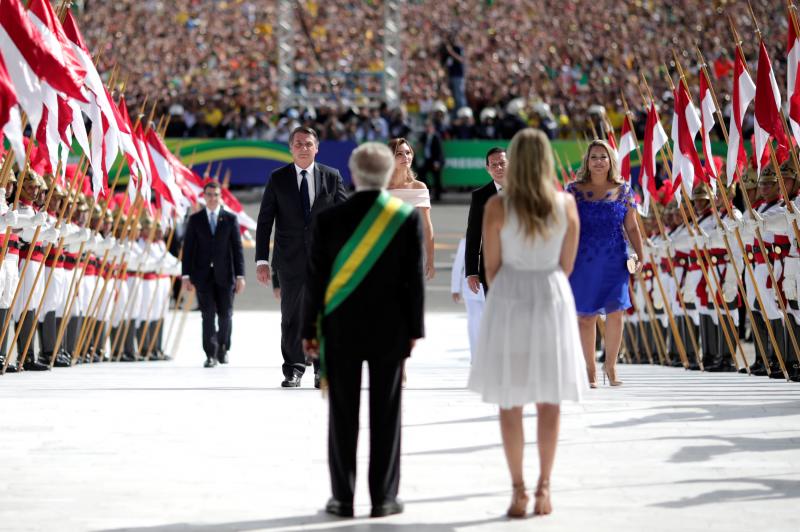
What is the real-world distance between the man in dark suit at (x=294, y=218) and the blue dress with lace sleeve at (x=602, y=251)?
5.50 feet

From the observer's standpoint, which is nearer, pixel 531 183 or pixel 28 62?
pixel 531 183

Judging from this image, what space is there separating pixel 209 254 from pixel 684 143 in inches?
192

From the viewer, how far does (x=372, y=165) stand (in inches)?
229

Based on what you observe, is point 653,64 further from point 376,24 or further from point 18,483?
point 18,483

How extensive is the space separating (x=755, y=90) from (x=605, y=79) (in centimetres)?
2132

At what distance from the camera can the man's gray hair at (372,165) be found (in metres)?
5.81

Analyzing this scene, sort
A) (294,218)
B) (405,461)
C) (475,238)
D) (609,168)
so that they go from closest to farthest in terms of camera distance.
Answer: (405,461)
(609,168)
(475,238)
(294,218)

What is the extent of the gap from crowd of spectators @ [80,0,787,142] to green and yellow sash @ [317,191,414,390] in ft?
84.8

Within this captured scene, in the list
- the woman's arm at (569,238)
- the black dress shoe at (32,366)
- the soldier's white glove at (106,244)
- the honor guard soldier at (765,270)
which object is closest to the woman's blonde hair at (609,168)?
the honor guard soldier at (765,270)

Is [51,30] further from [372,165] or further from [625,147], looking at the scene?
[625,147]

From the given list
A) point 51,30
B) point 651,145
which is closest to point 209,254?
point 51,30

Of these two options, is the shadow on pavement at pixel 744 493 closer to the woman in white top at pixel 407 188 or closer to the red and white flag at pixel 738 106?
the woman in white top at pixel 407 188

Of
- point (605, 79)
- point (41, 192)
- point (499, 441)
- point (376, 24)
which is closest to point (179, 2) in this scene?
point (376, 24)

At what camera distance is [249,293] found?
27953 mm
